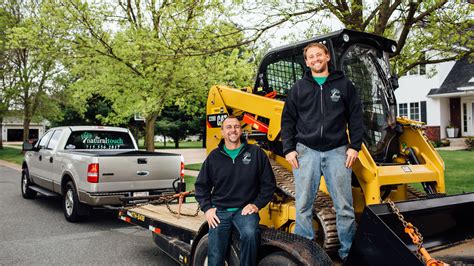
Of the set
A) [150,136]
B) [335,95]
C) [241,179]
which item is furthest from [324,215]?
[150,136]

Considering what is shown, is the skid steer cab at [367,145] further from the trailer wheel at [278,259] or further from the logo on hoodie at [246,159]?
the logo on hoodie at [246,159]

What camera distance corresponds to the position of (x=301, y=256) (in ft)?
10.8

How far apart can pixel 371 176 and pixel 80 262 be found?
403 cm

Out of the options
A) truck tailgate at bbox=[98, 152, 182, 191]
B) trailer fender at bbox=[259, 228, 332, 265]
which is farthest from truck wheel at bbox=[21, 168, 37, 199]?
trailer fender at bbox=[259, 228, 332, 265]

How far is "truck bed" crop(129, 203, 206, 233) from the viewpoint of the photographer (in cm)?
535

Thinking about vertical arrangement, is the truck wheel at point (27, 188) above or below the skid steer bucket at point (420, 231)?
below

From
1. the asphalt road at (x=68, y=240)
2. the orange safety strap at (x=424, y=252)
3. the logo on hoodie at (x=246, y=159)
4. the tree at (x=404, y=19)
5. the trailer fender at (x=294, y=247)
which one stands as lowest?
the asphalt road at (x=68, y=240)

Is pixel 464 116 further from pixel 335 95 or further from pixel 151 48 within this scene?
pixel 335 95

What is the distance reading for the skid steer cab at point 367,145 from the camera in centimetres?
393

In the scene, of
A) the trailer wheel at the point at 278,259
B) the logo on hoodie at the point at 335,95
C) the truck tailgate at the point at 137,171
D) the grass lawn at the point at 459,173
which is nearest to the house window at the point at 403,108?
the grass lawn at the point at 459,173

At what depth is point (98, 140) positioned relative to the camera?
974 cm

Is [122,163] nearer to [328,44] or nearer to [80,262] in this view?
[80,262]

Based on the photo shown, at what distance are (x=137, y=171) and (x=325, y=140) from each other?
5169 mm

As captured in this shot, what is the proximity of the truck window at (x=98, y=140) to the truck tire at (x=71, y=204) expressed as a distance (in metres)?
1.20
